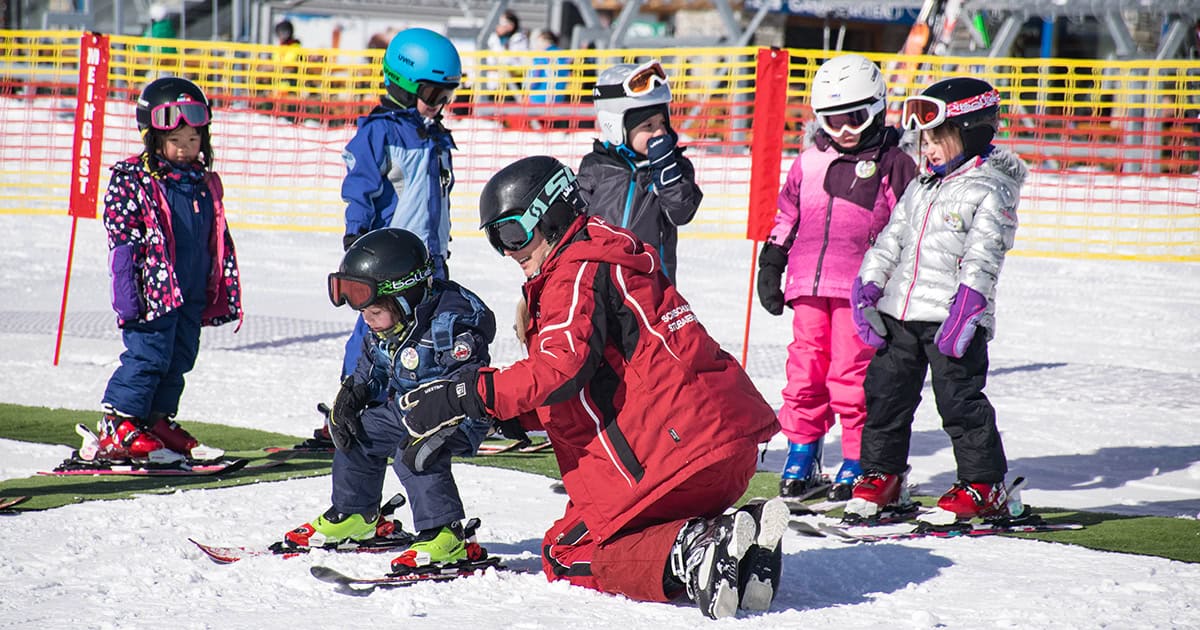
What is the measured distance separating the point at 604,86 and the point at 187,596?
10.2 feet

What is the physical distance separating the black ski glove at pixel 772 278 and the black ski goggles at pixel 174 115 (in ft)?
8.80

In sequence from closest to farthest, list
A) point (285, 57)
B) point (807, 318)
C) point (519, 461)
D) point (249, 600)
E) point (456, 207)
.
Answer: point (249, 600) < point (807, 318) < point (519, 461) < point (456, 207) < point (285, 57)

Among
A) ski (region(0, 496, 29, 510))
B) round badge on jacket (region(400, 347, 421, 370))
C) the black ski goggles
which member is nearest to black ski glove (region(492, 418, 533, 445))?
round badge on jacket (region(400, 347, 421, 370))

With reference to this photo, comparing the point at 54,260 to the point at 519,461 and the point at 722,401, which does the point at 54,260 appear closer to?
the point at 519,461

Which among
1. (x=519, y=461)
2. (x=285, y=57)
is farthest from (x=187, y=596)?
(x=285, y=57)

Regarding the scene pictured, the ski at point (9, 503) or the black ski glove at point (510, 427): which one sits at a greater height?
the black ski glove at point (510, 427)

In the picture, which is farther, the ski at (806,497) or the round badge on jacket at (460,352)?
the ski at (806,497)

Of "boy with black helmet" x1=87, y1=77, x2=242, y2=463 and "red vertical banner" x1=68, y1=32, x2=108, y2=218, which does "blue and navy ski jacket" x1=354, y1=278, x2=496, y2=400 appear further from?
→ "red vertical banner" x1=68, y1=32, x2=108, y2=218

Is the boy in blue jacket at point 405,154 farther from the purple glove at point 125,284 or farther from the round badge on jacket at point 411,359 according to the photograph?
the round badge on jacket at point 411,359

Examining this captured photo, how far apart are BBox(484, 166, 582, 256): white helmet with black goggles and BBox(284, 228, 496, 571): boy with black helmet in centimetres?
37

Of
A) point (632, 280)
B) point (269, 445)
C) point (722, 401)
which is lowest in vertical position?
point (269, 445)

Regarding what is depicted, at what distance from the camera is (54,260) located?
12.7 metres

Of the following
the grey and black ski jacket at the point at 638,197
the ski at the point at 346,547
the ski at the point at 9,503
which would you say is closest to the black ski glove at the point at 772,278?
the grey and black ski jacket at the point at 638,197

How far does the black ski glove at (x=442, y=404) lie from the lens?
3857 millimetres
